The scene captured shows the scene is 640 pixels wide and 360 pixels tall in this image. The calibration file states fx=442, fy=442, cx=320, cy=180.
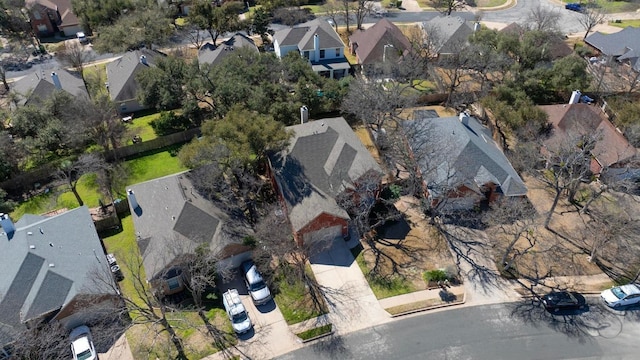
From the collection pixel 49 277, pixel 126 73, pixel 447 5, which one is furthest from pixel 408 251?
pixel 447 5

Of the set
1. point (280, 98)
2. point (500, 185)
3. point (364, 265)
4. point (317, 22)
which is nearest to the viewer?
point (364, 265)

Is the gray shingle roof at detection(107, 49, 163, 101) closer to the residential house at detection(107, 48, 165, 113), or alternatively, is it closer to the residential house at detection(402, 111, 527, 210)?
the residential house at detection(107, 48, 165, 113)

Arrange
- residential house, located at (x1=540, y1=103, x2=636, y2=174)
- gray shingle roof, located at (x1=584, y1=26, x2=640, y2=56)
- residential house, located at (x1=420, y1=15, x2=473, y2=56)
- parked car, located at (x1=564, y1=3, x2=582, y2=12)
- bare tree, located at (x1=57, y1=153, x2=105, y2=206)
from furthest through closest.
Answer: parked car, located at (x1=564, y1=3, x2=582, y2=12) < gray shingle roof, located at (x1=584, y1=26, x2=640, y2=56) < residential house, located at (x1=420, y1=15, x2=473, y2=56) < residential house, located at (x1=540, y1=103, x2=636, y2=174) < bare tree, located at (x1=57, y1=153, x2=105, y2=206)

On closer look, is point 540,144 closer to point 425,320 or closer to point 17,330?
point 425,320

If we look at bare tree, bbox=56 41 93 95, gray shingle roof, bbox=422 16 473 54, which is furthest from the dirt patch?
bare tree, bbox=56 41 93 95

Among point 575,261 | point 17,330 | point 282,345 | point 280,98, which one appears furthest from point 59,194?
point 575,261

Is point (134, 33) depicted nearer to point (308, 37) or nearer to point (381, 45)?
point (308, 37)

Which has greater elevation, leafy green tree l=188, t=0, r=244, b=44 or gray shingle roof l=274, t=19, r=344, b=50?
leafy green tree l=188, t=0, r=244, b=44
